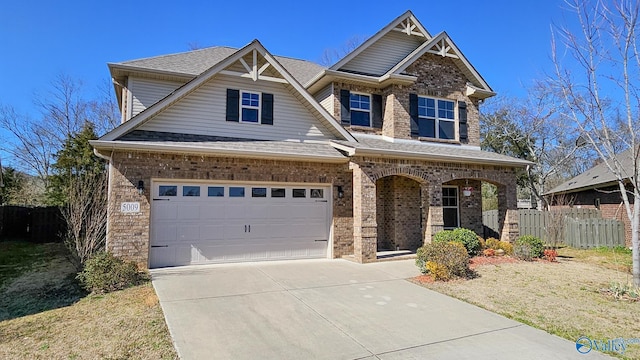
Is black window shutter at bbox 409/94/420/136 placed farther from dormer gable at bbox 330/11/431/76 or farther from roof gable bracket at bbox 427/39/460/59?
roof gable bracket at bbox 427/39/460/59

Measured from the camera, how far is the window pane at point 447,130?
14695 mm

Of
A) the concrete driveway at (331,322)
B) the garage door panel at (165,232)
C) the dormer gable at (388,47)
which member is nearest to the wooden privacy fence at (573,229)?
the dormer gable at (388,47)

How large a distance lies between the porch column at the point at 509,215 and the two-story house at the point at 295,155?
0.14ft

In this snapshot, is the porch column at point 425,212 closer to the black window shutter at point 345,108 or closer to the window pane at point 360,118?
the window pane at point 360,118

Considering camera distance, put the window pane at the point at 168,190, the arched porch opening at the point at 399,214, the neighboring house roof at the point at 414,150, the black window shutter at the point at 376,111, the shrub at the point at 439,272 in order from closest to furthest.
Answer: the shrub at the point at 439,272 < the window pane at the point at 168,190 < the neighboring house roof at the point at 414,150 < the arched porch opening at the point at 399,214 < the black window shutter at the point at 376,111

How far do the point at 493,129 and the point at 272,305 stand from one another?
27563 millimetres

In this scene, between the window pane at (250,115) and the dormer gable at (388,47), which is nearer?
the window pane at (250,115)

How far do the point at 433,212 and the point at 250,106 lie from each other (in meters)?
6.93

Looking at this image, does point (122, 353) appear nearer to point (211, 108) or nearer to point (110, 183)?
point (110, 183)

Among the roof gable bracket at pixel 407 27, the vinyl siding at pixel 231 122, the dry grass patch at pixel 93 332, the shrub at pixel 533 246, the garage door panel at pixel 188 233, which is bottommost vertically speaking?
the dry grass patch at pixel 93 332

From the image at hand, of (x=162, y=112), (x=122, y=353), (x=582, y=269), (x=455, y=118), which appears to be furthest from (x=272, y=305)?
(x=455, y=118)

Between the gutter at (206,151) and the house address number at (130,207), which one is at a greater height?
the gutter at (206,151)

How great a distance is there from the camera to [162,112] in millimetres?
10492

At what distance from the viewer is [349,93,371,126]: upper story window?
1380cm
